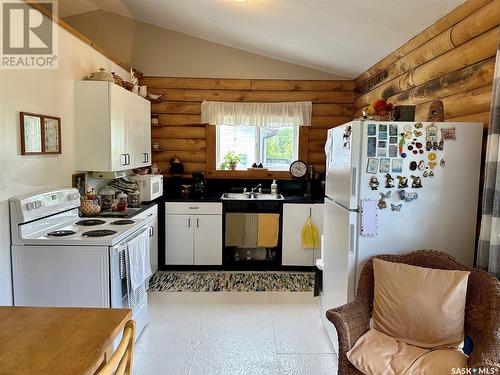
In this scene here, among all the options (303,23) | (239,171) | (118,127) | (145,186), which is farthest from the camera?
(239,171)

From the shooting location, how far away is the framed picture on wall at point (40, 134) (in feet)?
7.98

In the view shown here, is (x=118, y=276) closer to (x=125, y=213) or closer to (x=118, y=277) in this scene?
(x=118, y=277)

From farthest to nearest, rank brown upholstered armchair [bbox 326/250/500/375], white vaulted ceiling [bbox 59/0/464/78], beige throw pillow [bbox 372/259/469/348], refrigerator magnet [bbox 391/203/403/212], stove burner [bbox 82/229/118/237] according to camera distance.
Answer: white vaulted ceiling [bbox 59/0/464/78] → stove burner [bbox 82/229/118/237] → refrigerator magnet [bbox 391/203/403/212] → beige throw pillow [bbox 372/259/469/348] → brown upholstered armchair [bbox 326/250/500/375]

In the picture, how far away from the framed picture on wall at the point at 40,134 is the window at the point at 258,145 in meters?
2.27

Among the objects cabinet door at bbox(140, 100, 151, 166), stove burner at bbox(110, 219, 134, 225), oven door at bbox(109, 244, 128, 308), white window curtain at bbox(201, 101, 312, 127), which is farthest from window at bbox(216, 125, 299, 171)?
oven door at bbox(109, 244, 128, 308)

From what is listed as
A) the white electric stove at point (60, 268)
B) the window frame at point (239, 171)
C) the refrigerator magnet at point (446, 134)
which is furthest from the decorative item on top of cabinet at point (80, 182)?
the refrigerator magnet at point (446, 134)

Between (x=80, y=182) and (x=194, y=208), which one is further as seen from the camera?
(x=194, y=208)

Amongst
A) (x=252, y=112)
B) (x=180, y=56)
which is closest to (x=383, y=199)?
(x=252, y=112)

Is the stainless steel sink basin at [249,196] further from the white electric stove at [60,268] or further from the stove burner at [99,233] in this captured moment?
the white electric stove at [60,268]

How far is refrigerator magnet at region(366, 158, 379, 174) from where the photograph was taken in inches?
85.9

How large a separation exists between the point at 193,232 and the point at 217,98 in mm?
1721

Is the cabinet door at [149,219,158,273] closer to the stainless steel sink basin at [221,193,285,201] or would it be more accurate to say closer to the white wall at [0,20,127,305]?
the stainless steel sink basin at [221,193,285,201]

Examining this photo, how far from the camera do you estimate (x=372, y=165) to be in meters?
2.19

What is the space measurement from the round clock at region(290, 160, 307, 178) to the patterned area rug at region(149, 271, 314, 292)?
4.03 feet
